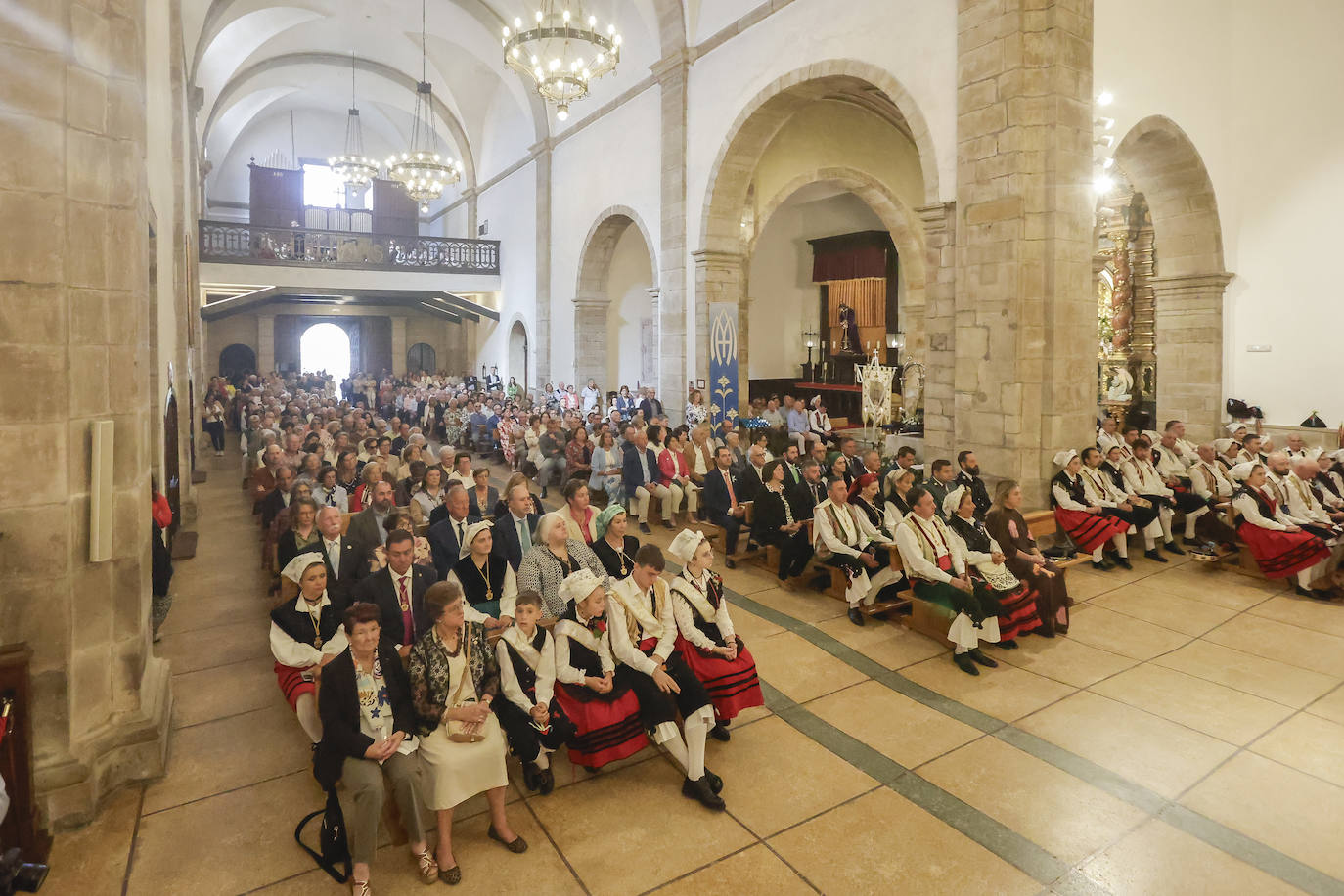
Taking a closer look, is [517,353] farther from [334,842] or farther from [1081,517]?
[334,842]

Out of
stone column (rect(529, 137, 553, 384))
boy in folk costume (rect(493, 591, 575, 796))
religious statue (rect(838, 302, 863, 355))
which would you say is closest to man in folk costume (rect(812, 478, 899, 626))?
boy in folk costume (rect(493, 591, 575, 796))

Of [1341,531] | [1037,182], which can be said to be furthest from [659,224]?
[1341,531]

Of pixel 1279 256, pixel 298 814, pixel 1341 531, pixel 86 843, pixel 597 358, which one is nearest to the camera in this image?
pixel 86 843

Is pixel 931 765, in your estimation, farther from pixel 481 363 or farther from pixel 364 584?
pixel 481 363

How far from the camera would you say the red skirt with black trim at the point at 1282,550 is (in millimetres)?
5746

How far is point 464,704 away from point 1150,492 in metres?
6.64

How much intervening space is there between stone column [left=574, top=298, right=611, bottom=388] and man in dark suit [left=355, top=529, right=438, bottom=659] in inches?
474

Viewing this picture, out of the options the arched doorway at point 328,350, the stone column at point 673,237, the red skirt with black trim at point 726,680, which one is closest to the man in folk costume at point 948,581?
the red skirt with black trim at point 726,680

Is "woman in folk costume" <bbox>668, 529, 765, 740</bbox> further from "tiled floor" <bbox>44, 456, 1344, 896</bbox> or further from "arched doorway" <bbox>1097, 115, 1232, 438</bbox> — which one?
"arched doorway" <bbox>1097, 115, 1232, 438</bbox>

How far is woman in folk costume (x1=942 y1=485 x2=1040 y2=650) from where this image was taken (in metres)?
4.81

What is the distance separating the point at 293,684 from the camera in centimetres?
339

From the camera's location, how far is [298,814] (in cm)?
315

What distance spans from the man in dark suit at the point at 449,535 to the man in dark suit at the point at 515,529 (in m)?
0.23

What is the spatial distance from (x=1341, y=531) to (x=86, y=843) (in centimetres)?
823
